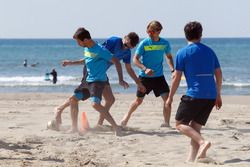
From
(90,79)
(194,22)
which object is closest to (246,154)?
(194,22)

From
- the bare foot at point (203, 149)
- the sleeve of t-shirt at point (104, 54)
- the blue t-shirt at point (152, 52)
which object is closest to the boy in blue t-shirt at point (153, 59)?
the blue t-shirt at point (152, 52)

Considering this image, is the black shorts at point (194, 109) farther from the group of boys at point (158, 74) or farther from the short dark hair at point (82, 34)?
the short dark hair at point (82, 34)

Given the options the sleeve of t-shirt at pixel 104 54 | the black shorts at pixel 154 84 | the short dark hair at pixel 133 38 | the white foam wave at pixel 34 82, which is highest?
the short dark hair at pixel 133 38

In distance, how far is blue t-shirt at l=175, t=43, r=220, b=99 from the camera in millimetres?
6875

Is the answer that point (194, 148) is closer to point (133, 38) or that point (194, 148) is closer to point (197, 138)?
point (197, 138)

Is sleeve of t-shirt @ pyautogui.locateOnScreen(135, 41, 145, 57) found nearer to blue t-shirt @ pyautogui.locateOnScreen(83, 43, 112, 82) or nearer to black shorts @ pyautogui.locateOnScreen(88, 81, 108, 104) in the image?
blue t-shirt @ pyautogui.locateOnScreen(83, 43, 112, 82)

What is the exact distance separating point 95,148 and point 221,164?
1.96 meters

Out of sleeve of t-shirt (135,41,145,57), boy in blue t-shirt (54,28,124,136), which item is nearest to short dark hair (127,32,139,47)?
sleeve of t-shirt (135,41,145,57)

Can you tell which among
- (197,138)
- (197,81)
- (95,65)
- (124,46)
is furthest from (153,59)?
(197,138)

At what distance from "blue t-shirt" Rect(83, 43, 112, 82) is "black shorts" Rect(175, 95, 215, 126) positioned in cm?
228

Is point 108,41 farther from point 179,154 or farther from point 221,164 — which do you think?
point 221,164

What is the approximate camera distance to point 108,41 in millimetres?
9562

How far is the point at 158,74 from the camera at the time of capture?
32.5ft

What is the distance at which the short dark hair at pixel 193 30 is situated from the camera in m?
6.85
